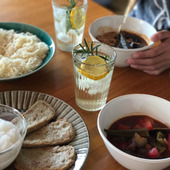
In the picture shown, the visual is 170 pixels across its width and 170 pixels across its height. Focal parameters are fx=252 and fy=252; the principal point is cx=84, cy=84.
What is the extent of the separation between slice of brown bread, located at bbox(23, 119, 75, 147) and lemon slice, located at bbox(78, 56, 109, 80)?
0.60ft

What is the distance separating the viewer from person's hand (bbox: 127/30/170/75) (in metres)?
1.17

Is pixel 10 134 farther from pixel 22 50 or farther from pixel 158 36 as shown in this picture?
pixel 158 36

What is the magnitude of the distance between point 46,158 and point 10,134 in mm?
131

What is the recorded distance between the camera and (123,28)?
1.37 metres

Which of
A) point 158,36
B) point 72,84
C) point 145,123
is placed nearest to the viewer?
point 145,123

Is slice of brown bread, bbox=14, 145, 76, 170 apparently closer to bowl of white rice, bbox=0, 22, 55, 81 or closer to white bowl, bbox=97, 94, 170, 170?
white bowl, bbox=97, 94, 170, 170

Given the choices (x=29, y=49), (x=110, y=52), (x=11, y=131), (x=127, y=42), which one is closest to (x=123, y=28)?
(x=127, y=42)

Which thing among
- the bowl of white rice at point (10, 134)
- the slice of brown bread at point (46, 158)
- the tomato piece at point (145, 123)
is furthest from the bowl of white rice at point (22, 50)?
the tomato piece at point (145, 123)

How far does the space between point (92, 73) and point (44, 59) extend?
323 millimetres

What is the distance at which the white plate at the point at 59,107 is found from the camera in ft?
2.68

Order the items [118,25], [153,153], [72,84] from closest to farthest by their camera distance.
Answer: [153,153] → [72,84] → [118,25]

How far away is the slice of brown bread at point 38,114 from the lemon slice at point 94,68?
0.60ft

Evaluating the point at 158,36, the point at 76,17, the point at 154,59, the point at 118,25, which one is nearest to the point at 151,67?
the point at 154,59

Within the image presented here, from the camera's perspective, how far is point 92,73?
0.89 m
